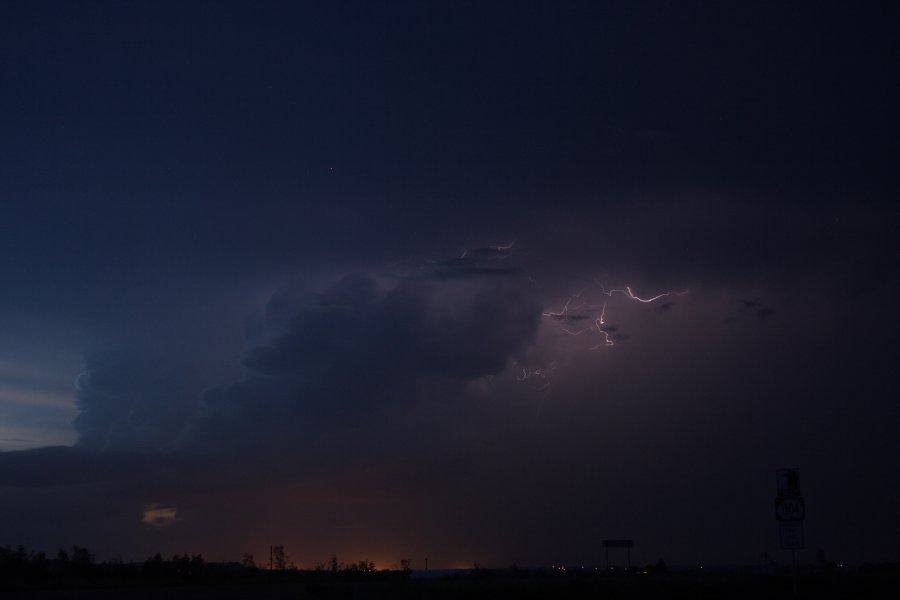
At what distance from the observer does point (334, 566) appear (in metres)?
95.2

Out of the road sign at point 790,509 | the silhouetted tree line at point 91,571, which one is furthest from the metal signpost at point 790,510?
the silhouetted tree line at point 91,571

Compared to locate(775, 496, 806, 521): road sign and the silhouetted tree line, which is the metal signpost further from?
the silhouetted tree line

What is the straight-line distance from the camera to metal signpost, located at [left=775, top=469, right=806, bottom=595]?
69.1ft

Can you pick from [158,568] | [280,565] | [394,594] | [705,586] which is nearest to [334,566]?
[280,565]

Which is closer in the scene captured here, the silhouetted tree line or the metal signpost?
the metal signpost

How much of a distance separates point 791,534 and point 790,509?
0.56 metres

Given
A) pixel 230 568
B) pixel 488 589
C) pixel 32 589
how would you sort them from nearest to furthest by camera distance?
pixel 488 589
pixel 32 589
pixel 230 568

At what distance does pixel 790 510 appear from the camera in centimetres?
2117

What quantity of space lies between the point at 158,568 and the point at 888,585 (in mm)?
53667

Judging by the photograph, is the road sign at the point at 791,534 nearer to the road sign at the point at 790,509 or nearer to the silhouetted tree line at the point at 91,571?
the road sign at the point at 790,509

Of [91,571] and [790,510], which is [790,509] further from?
[91,571]

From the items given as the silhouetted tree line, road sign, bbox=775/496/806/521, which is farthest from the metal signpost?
the silhouetted tree line

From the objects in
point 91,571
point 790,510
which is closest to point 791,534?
point 790,510

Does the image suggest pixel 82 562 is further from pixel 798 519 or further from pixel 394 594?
pixel 798 519
